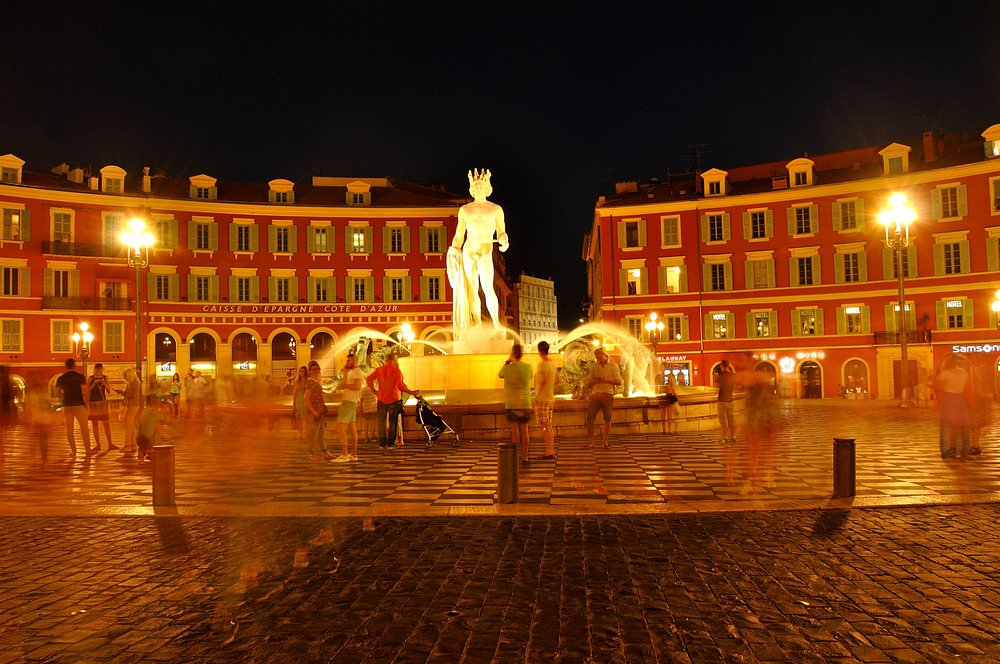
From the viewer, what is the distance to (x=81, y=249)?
44344 millimetres

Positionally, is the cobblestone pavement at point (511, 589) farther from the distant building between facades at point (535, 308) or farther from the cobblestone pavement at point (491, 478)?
the distant building between facades at point (535, 308)

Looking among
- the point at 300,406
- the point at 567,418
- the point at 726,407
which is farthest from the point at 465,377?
the point at 726,407

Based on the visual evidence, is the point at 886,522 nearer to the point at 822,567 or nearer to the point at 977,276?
the point at 822,567

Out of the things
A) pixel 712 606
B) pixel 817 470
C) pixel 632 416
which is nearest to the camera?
pixel 712 606

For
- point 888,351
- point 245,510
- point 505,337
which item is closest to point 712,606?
point 245,510

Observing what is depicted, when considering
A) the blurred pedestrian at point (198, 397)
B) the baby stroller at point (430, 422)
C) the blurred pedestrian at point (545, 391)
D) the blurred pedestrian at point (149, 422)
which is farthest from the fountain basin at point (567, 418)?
the blurred pedestrian at point (198, 397)

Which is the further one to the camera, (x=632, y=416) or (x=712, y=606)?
(x=632, y=416)

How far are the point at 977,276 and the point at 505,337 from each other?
1317 inches

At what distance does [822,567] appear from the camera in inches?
218

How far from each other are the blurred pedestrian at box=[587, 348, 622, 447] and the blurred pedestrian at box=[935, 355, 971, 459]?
16.6 feet

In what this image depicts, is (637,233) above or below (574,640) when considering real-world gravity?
above

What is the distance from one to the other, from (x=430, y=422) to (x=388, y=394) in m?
1.04

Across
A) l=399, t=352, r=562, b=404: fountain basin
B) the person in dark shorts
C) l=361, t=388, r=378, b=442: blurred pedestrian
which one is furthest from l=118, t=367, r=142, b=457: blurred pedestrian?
l=399, t=352, r=562, b=404: fountain basin

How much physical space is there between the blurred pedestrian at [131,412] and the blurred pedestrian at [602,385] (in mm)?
8971
